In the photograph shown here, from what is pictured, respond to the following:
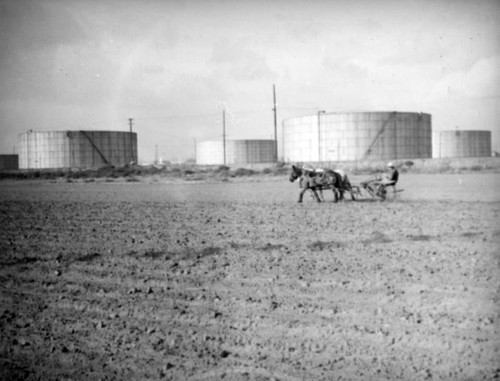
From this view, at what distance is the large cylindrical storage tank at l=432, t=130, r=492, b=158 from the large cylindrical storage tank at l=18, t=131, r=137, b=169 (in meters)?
31.4

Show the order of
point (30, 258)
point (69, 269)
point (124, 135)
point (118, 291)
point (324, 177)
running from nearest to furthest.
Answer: point (118, 291) → point (69, 269) → point (30, 258) → point (324, 177) → point (124, 135)

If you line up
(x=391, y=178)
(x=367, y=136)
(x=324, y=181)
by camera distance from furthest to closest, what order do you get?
(x=367, y=136)
(x=324, y=181)
(x=391, y=178)

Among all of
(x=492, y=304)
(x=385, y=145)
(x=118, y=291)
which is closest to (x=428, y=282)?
(x=492, y=304)

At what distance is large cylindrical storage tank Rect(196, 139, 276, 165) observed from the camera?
5453 cm

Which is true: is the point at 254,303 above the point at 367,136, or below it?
below

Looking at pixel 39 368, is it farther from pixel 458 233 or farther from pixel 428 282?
pixel 458 233

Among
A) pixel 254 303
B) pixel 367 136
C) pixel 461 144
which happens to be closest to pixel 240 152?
pixel 367 136

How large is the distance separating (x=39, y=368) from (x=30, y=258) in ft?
12.1

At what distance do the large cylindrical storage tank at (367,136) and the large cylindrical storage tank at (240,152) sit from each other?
13153 mm

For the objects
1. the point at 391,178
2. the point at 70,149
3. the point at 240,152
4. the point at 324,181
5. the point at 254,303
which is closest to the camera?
the point at 254,303

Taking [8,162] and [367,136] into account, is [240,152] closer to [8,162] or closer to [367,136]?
[367,136]

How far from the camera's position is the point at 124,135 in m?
50.2

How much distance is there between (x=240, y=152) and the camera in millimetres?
54562

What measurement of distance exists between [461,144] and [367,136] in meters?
17.5
